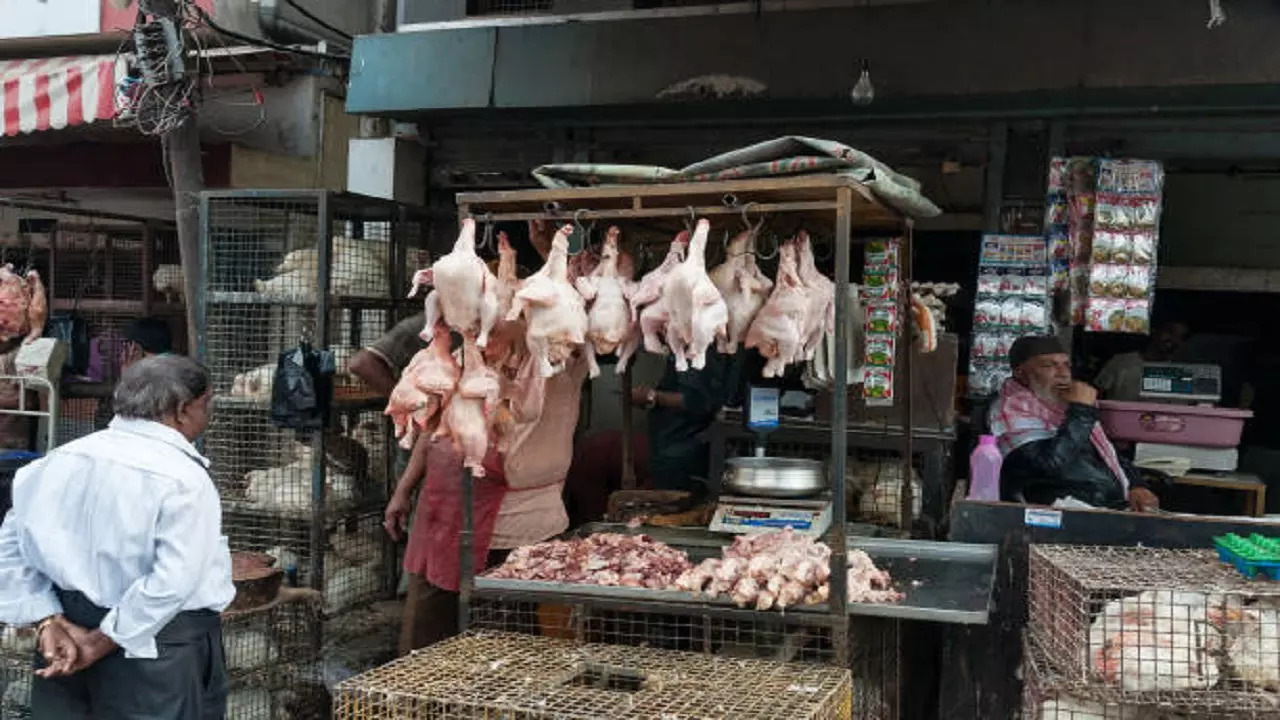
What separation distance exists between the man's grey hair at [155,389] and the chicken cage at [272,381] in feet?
7.42

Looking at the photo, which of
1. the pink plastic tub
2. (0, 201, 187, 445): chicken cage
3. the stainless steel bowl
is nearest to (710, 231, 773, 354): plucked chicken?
the stainless steel bowl

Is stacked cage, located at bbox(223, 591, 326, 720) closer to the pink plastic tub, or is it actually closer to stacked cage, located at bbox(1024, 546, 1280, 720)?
stacked cage, located at bbox(1024, 546, 1280, 720)

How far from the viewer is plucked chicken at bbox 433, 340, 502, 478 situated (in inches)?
152

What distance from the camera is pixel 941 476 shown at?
5602 millimetres

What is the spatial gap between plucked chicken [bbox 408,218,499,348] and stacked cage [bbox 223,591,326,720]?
208cm

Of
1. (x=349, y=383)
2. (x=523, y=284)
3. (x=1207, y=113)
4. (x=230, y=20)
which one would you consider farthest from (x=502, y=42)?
(x=1207, y=113)

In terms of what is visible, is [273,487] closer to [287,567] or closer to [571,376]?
[287,567]

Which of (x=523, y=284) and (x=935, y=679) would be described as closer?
(x=523, y=284)

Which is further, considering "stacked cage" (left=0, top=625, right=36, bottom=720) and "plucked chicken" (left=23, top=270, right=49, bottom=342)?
A: "plucked chicken" (left=23, top=270, right=49, bottom=342)

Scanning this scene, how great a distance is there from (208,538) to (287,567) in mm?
2623

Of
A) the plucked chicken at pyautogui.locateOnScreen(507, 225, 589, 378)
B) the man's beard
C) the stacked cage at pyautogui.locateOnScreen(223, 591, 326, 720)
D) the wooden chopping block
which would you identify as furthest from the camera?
the man's beard

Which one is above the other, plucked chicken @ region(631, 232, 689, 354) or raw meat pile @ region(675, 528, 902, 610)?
plucked chicken @ region(631, 232, 689, 354)

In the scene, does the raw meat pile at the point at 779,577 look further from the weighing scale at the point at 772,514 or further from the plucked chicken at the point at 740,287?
the plucked chicken at the point at 740,287

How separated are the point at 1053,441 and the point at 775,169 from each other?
2.29 meters
